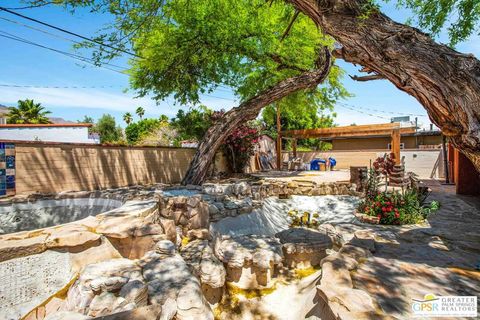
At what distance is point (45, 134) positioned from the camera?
1608 centimetres

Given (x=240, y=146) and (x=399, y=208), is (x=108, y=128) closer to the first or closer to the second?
(x=240, y=146)

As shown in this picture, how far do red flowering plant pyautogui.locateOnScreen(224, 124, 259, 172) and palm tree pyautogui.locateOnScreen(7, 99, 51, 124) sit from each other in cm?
2509

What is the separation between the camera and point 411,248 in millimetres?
3279

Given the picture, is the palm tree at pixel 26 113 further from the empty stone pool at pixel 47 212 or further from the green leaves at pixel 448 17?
the green leaves at pixel 448 17

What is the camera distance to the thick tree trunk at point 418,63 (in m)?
2.32

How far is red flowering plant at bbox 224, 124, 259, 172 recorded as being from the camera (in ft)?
34.3

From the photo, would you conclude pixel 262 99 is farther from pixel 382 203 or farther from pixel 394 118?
pixel 394 118

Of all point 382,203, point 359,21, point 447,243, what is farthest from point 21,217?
point 382,203

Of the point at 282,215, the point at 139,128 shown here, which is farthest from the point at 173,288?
the point at 139,128

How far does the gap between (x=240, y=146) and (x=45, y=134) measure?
44.5 feet

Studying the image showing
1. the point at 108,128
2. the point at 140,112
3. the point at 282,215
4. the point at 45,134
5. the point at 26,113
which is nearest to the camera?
the point at 282,215

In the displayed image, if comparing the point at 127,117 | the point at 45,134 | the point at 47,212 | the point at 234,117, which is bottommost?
the point at 47,212

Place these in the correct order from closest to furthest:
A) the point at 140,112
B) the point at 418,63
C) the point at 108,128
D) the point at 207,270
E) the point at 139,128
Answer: the point at 418,63, the point at 207,270, the point at 139,128, the point at 108,128, the point at 140,112

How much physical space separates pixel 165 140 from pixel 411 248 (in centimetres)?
1889
